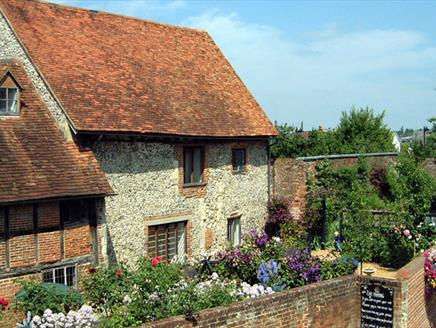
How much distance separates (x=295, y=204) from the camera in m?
23.5

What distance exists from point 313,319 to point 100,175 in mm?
6879

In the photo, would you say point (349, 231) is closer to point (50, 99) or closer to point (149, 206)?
point (149, 206)

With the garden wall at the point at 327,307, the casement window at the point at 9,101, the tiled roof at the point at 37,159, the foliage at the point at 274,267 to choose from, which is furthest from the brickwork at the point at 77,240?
the garden wall at the point at 327,307

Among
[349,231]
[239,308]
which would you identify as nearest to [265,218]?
[349,231]

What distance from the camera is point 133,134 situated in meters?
16.7

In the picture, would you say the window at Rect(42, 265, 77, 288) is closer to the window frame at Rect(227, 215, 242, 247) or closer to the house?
the house

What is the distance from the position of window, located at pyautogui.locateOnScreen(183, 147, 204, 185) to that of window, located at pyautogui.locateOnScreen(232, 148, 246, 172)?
2.04m

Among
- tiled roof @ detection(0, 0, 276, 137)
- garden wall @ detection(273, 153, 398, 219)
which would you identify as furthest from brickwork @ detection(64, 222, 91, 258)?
garden wall @ detection(273, 153, 398, 219)

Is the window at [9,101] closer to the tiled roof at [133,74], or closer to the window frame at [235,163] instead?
the tiled roof at [133,74]

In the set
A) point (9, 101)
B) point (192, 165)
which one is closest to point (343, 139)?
point (192, 165)

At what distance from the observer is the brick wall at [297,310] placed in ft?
33.0

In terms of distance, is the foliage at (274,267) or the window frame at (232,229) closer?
the foliage at (274,267)

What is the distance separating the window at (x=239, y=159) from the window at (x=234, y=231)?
1877mm

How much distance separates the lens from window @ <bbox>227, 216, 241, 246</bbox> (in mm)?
21328
